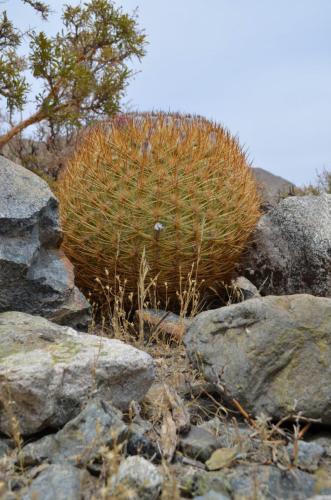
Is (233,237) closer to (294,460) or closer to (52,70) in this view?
(52,70)

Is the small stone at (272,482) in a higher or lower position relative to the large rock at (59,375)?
lower

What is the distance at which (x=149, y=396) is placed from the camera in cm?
413

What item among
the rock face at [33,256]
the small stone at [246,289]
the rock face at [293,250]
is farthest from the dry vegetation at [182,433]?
the rock face at [293,250]

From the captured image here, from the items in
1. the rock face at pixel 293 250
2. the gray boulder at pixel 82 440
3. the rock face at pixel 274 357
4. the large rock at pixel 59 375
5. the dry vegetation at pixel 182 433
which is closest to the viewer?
the dry vegetation at pixel 182 433

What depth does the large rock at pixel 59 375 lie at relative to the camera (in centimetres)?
344

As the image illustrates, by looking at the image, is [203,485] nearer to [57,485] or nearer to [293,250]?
[57,485]

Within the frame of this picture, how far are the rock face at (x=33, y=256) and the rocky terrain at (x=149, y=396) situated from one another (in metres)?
0.01

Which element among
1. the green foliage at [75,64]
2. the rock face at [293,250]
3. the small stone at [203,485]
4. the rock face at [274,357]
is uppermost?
the green foliage at [75,64]

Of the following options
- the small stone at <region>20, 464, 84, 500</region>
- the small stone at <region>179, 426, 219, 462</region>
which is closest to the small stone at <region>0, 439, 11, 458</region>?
the small stone at <region>20, 464, 84, 500</region>

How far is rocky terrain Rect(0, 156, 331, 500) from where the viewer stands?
2.91m

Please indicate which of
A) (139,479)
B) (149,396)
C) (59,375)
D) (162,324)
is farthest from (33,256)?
(139,479)

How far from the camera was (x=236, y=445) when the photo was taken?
3318mm

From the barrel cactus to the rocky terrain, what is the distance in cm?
74

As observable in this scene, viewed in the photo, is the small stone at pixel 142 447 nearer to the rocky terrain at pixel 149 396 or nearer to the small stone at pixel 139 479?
the rocky terrain at pixel 149 396
